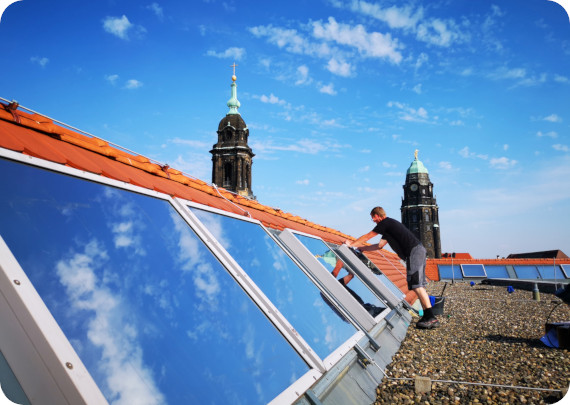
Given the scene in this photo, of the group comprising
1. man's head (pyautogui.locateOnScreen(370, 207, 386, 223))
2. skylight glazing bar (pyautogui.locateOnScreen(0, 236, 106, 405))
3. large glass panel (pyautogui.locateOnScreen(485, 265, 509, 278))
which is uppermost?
skylight glazing bar (pyautogui.locateOnScreen(0, 236, 106, 405))

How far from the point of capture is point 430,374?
335cm

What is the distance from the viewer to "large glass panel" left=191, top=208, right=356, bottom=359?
2.10 meters

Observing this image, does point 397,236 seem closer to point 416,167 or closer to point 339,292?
point 339,292

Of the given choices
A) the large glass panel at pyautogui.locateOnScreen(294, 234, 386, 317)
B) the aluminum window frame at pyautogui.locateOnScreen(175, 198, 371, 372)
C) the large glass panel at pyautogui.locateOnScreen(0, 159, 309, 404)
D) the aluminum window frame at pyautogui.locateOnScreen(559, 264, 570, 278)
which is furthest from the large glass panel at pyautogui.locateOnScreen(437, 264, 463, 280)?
the large glass panel at pyautogui.locateOnScreen(0, 159, 309, 404)

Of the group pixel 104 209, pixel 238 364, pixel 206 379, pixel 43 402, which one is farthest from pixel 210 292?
pixel 43 402

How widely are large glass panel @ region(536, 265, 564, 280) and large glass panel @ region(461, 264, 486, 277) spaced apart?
3.31 meters

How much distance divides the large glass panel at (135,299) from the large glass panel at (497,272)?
26.5 m

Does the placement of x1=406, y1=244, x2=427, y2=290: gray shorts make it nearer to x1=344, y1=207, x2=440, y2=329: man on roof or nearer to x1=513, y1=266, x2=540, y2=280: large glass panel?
x1=344, y1=207, x2=440, y2=329: man on roof

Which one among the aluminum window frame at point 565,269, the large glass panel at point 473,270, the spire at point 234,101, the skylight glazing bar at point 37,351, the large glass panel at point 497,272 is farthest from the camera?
the spire at point 234,101

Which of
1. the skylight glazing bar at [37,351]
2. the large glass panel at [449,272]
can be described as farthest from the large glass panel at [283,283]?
the large glass panel at [449,272]

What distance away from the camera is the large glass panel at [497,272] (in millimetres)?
23792

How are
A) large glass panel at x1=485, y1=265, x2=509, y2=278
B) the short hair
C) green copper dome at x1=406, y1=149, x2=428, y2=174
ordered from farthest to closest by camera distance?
green copper dome at x1=406, y1=149, x2=428, y2=174 → large glass panel at x1=485, y1=265, x2=509, y2=278 → the short hair

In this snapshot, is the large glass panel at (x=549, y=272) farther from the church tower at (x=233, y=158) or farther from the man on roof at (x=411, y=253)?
the church tower at (x=233, y=158)

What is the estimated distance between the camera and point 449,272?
26219mm
